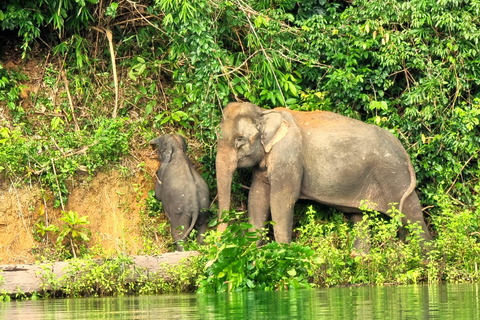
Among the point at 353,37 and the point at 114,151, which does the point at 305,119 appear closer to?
the point at 353,37

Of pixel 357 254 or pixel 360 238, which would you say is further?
pixel 360 238

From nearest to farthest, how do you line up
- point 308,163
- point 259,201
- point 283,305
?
point 283,305 → point 308,163 → point 259,201

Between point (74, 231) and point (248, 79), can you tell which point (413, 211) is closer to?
point (248, 79)

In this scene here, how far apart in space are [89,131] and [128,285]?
3.69m

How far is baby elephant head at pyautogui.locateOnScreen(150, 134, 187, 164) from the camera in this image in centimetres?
1374

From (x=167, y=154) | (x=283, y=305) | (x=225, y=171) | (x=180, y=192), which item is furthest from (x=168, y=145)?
(x=283, y=305)

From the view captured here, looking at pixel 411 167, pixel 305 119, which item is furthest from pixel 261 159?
pixel 411 167

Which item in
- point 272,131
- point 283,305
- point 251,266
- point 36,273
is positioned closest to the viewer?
point 283,305

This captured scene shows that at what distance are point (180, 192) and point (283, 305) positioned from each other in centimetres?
492

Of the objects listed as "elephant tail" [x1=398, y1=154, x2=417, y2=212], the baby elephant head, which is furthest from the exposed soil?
"elephant tail" [x1=398, y1=154, x2=417, y2=212]

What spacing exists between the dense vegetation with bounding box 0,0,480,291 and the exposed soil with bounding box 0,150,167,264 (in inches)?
8.1

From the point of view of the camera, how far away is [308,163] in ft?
44.2

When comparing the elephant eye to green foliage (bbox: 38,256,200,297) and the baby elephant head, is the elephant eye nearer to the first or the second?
the baby elephant head

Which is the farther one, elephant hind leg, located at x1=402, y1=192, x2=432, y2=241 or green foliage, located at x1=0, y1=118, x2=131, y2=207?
elephant hind leg, located at x1=402, y1=192, x2=432, y2=241
